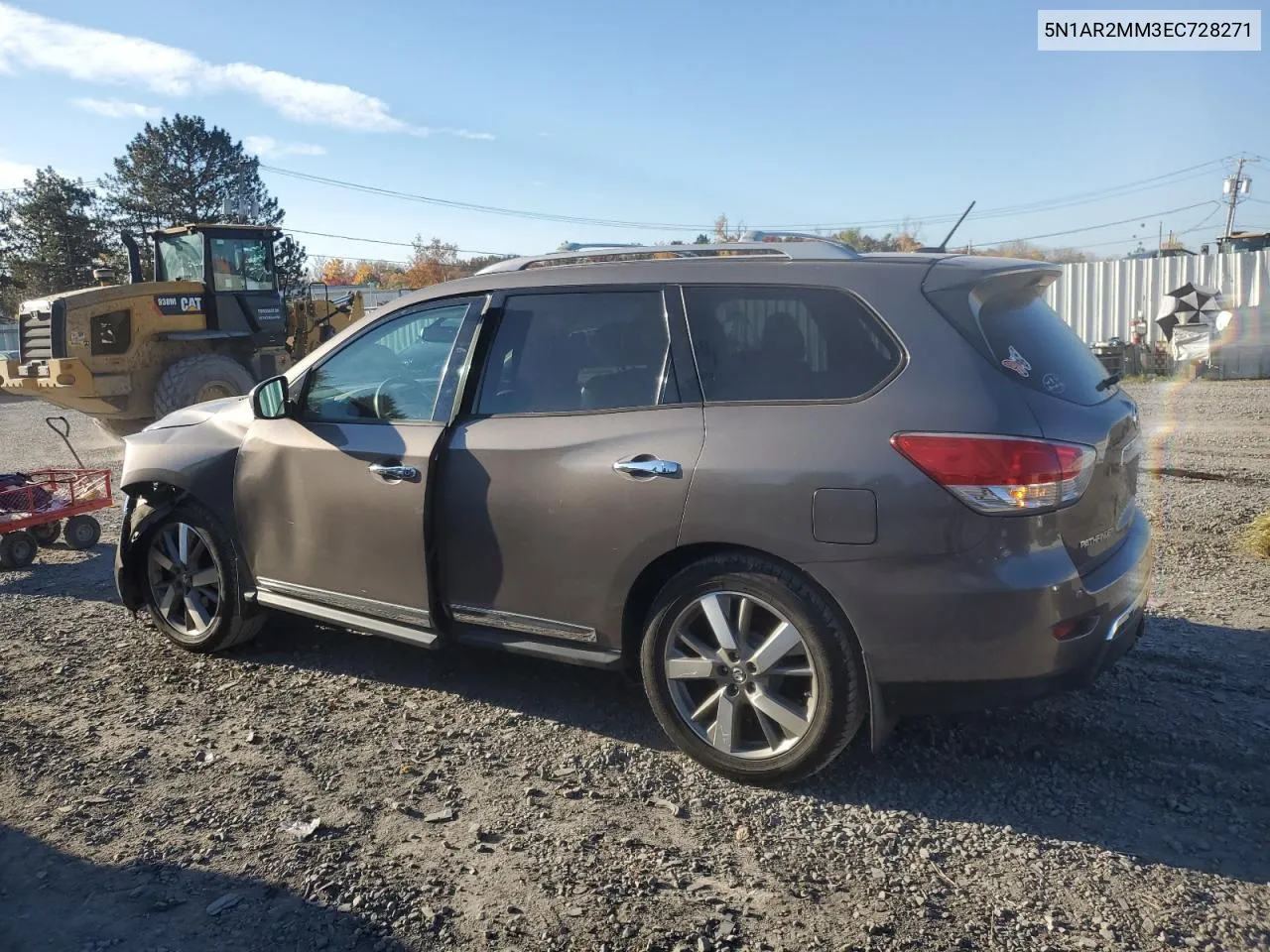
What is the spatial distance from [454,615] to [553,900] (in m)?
1.49

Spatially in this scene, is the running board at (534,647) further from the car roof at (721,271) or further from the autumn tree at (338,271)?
the autumn tree at (338,271)

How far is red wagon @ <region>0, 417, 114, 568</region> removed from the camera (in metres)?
7.02

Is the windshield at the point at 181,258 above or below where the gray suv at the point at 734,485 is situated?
above

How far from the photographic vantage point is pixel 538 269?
13.7 ft

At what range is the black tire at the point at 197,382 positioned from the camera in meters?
12.5

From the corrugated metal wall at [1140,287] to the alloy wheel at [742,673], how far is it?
2072cm

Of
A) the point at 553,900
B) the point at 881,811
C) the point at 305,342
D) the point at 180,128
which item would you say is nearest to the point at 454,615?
the point at 553,900

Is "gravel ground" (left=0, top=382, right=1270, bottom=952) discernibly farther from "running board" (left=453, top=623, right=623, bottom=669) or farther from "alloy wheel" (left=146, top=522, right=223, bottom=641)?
"running board" (left=453, top=623, right=623, bottom=669)

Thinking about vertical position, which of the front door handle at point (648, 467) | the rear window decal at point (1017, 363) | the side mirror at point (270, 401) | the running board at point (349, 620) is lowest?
the running board at point (349, 620)

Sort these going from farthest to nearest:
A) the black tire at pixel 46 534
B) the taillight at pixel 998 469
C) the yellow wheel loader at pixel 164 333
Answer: the yellow wheel loader at pixel 164 333, the black tire at pixel 46 534, the taillight at pixel 998 469

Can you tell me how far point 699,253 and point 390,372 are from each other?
4.96 feet

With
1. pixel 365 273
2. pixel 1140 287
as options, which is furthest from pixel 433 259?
pixel 1140 287

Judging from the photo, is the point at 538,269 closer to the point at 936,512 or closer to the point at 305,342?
the point at 936,512

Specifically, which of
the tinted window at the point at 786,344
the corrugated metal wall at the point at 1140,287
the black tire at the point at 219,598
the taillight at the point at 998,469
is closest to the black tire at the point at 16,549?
the black tire at the point at 219,598
